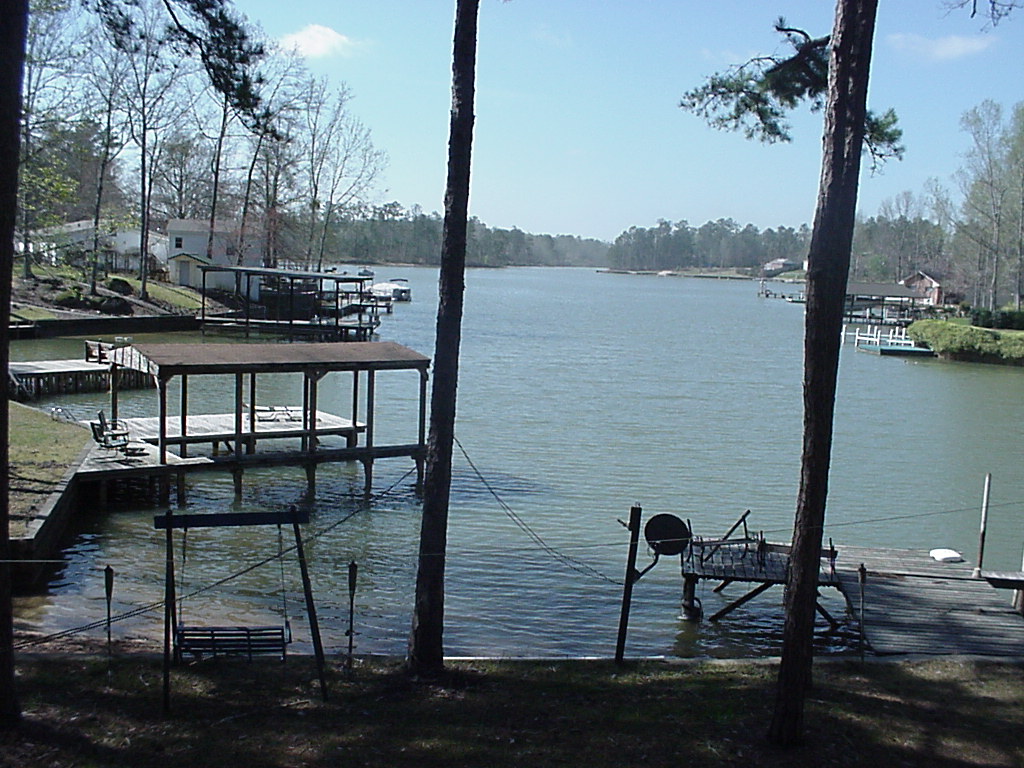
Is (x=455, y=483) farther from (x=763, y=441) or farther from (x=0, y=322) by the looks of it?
(x=0, y=322)

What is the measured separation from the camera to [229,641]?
9.38 m

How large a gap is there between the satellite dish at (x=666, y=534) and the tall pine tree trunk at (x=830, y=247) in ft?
16.2

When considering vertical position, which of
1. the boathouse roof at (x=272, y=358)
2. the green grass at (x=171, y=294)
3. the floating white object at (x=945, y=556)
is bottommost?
the floating white object at (x=945, y=556)

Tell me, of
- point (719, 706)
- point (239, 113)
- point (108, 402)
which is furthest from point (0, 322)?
point (108, 402)

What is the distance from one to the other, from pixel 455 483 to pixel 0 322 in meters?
14.8

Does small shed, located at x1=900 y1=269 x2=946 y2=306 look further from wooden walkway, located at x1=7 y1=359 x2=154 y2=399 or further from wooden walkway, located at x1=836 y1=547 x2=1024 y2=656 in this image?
wooden walkway, located at x1=836 y1=547 x2=1024 y2=656

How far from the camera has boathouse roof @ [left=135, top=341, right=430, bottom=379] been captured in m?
18.3

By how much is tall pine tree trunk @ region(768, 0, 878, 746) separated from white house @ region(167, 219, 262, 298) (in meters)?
58.9

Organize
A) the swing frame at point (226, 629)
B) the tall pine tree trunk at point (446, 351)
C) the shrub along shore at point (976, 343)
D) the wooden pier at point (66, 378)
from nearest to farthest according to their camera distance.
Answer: the swing frame at point (226, 629) < the tall pine tree trunk at point (446, 351) < the wooden pier at point (66, 378) < the shrub along shore at point (976, 343)

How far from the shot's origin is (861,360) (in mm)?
59031

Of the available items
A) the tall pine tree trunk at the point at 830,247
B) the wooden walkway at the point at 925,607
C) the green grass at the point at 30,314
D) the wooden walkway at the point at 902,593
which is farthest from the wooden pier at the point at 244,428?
the green grass at the point at 30,314

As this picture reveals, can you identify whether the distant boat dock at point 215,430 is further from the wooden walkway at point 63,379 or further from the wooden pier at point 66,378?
the wooden walkway at point 63,379

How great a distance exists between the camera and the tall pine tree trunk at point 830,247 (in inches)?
288

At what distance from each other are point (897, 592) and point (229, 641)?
8218 millimetres
